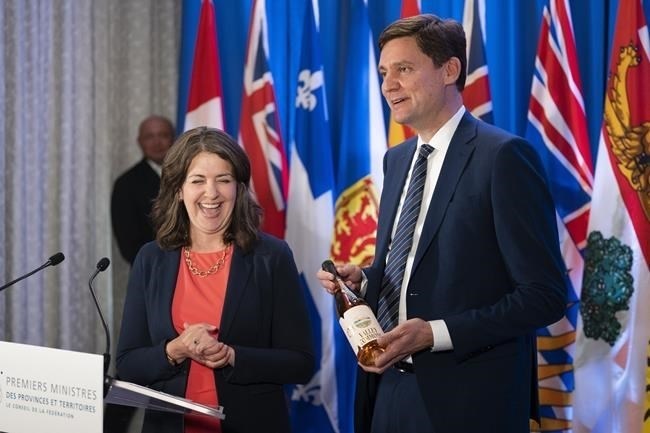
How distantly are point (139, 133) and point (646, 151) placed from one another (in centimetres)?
281

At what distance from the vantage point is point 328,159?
15.1ft

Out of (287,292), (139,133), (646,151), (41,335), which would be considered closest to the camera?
(287,292)

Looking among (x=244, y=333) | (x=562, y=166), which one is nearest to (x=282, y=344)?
(x=244, y=333)

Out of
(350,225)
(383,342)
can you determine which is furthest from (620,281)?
(383,342)

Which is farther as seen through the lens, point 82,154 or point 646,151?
point 82,154

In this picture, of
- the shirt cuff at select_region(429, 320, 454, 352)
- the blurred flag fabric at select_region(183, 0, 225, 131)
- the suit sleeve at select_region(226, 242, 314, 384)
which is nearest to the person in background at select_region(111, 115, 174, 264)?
the blurred flag fabric at select_region(183, 0, 225, 131)

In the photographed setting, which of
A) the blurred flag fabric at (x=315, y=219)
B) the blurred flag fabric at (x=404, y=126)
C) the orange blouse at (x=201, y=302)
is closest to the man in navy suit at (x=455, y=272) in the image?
the orange blouse at (x=201, y=302)

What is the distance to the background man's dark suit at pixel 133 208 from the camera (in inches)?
190

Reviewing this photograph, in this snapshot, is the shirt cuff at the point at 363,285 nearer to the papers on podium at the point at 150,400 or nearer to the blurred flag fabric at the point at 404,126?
the papers on podium at the point at 150,400

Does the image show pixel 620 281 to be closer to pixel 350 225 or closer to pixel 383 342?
pixel 350 225

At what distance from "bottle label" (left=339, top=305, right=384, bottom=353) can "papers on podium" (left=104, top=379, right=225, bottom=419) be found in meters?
0.33

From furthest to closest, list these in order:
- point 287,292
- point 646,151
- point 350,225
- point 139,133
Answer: point 139,133
point 350,225
point 646,151
point 287,292

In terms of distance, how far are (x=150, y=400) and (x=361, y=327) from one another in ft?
1.55

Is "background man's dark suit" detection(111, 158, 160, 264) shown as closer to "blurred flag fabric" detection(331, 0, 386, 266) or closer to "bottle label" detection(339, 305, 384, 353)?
"blurred flag fabric" detection(331, 0, 386, 266)
